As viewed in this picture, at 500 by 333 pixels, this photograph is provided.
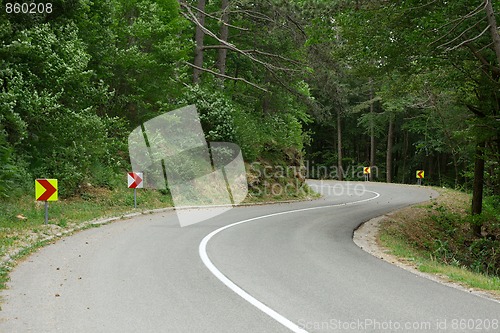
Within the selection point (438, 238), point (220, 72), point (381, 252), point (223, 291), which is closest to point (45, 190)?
point (223, 291)

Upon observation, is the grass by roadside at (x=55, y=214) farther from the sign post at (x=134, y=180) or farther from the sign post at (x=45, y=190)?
the sign post at (x=134, y=180)

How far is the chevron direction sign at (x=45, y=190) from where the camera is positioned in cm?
1341

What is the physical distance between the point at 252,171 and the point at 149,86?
7472mm

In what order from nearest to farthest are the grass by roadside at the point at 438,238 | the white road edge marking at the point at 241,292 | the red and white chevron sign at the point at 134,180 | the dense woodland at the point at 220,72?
A: the white road edge marking at the point at 241,292 < the grass by roadside at the point at 438,238 < the dense woodland at the point at 220,72 < the red and white chevron sign at the point at 134,180

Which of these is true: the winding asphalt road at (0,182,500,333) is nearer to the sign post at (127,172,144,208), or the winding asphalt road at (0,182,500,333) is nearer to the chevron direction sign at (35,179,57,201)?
the chevron direction sign at (35,179,57,201)

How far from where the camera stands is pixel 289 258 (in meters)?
9.91

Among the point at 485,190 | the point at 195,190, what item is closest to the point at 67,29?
the point at 195,190

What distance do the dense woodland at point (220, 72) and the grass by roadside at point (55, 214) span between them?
584 mm

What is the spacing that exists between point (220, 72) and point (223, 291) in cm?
2234

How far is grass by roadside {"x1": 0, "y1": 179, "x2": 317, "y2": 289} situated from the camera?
34.0ft

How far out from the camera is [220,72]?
2816 centimetres

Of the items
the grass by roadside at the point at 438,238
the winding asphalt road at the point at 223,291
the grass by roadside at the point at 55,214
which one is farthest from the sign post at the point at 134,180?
the grass by roadside at the point at 438,238

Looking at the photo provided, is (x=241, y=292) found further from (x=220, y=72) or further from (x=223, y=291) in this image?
(x=220, y=72)

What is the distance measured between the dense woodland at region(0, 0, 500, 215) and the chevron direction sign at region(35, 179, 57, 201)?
5.52ft
